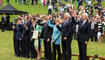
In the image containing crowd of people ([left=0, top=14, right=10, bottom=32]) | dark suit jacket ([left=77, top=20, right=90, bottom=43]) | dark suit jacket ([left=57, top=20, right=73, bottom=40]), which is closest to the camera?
dark suit jacket ([left=77, top=20, right=90, bottom=43])

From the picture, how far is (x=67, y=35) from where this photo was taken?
459 inches

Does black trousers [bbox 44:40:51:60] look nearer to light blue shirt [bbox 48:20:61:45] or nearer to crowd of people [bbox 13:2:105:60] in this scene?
crowd of people [bbox 13:2:105:60]

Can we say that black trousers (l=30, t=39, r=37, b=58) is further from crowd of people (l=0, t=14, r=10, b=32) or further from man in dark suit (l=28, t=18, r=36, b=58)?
crowd of people (l=0, t=14, r=10, b=32)

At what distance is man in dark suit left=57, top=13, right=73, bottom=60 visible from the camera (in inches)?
460

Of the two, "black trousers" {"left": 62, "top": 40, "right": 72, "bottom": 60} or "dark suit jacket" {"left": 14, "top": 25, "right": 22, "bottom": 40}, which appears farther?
"dark suit jacket" {"left": 14, "top": 25, "right": 22, "bottom": 40}

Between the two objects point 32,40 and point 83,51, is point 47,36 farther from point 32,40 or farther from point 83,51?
point 83,51

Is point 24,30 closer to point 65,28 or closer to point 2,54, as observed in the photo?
point 2,54

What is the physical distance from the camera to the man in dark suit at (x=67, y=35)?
38.3ft

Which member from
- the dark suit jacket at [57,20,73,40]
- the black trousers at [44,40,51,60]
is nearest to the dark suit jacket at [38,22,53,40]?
the black trousers at [44,40,51,60]

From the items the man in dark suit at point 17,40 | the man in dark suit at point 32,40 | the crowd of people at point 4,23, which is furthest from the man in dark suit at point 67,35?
the crowd of people at point 4,23

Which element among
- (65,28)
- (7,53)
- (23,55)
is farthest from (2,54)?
(65,28)

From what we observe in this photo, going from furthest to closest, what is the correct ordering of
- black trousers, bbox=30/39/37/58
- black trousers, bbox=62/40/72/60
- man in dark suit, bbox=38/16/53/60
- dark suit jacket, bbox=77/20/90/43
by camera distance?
black trousers, bbox=30/39/37/58, man in dark suit, bbox=38/16/53/60, black trousers, bbox=62/40/72/60, dark suit jacket, bbox=77/20/90/43

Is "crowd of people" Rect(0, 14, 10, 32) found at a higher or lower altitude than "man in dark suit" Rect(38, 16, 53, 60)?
higher

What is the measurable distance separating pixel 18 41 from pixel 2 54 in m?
1.20
